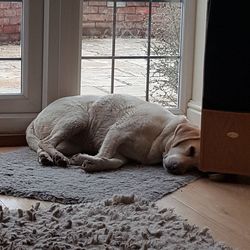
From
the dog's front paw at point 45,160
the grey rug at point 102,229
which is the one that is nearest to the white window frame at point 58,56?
the dog's front paw at point 45,160

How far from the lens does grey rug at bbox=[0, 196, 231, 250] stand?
2037 millimetres

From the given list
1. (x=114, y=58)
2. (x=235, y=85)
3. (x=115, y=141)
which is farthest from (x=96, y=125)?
(x=235, y=85)

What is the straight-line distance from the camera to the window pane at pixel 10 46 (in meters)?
3.30

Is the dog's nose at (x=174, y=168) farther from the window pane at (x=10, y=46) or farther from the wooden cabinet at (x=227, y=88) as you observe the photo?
the window pane at (x=10, y=46)

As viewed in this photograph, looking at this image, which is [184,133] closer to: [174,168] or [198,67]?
[174,168]

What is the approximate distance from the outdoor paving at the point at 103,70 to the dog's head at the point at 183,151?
61 cm

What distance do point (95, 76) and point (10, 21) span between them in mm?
489

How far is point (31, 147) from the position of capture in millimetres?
3232

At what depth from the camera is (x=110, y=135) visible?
308 centimetres

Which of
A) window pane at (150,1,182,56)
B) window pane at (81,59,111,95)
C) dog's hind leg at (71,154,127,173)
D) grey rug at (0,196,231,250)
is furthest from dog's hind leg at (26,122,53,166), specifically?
window pane at (150,1,182,56)

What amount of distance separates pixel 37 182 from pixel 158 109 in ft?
2.37

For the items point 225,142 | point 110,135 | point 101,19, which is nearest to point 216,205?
point 225,142

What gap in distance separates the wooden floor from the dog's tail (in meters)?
0.66

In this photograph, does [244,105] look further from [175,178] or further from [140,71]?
[140,71]
